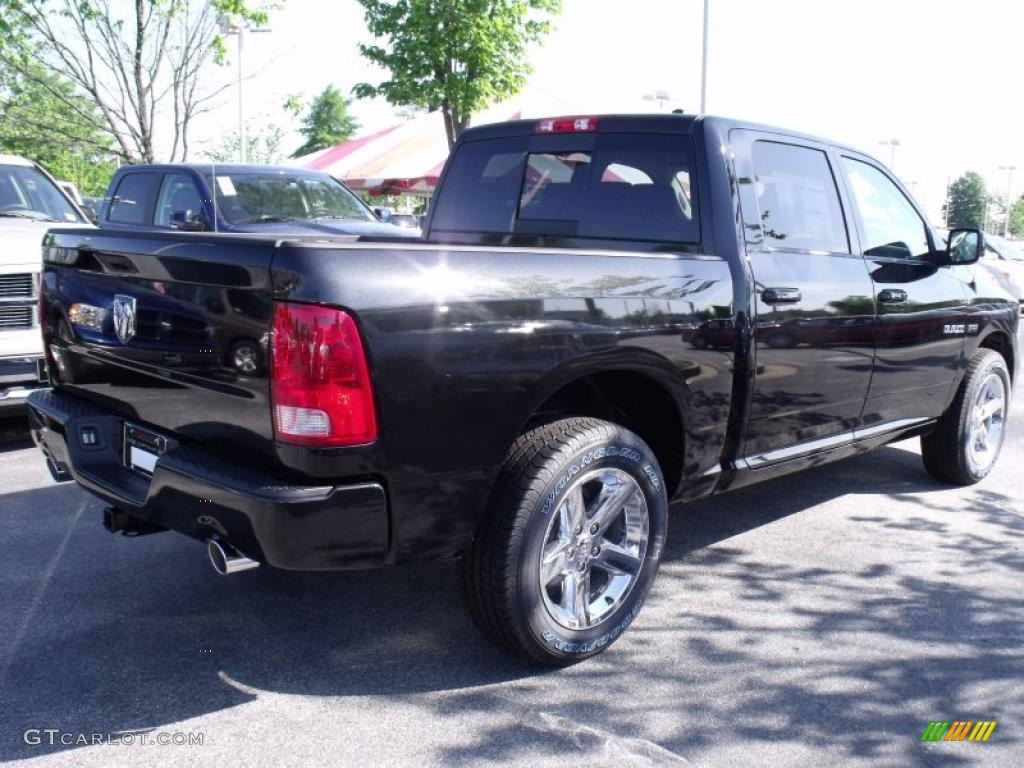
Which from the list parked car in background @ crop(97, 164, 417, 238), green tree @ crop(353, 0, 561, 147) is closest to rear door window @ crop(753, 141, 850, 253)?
parked car in background @ crop(97, 164, 417, 238)

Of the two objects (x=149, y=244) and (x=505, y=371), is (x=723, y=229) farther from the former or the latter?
(x=149, y=244)

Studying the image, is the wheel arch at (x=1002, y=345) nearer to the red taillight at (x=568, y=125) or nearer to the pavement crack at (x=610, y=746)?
the red taillight at (x=568, y=125)

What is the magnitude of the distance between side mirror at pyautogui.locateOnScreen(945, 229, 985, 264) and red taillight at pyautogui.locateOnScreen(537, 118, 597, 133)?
2050 millimetres

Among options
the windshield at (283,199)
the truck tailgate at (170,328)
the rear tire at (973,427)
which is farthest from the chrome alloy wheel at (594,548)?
the windshield at (283,199)

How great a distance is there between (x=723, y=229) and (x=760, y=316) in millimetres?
365

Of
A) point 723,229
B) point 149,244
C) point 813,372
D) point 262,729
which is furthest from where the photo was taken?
point 813,372

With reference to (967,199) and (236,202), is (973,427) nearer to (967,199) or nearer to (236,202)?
(236,202)

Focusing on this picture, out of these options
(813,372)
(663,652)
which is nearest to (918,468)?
(813,372)

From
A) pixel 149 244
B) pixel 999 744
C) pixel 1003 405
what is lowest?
pixel 999 744

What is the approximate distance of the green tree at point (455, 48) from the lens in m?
15.7

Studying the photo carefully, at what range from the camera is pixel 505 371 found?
3.02m

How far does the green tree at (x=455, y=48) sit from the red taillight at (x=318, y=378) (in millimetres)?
13772

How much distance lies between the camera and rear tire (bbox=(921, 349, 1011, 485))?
554cm

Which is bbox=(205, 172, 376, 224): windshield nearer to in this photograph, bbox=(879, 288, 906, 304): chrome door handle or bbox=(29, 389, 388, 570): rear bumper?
bbox=(879, 288, 906, 304): chrome door handle
